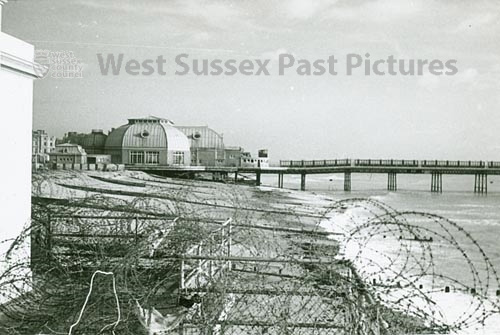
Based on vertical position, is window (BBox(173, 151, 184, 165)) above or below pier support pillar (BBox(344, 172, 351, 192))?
above

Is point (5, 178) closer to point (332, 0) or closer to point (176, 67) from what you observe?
point (332, 0)

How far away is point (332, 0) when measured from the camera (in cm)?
973

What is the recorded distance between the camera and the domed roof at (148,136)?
3359 cm

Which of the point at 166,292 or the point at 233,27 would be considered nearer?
the point at 166,292

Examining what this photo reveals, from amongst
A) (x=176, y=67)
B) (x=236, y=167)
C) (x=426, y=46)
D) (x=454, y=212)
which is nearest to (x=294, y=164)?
(x=236, y=167)

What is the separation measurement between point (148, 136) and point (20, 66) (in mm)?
29145

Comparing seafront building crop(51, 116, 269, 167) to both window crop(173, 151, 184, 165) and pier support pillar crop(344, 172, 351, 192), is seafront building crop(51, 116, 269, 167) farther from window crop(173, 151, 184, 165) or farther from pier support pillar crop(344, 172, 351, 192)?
pier support pillar crop(344, 172, 351, 192)

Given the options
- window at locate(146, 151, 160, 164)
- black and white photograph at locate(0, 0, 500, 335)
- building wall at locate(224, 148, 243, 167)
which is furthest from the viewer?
building wall at locate(224, 148, 243, 167)

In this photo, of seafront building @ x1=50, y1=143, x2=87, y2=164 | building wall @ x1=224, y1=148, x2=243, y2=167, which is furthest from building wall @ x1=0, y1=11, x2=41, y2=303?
building wall @ x1=224, y1=148, x2=243, y2=167

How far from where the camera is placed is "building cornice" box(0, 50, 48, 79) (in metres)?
4.73

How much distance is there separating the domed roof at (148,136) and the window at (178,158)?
277 millimetres

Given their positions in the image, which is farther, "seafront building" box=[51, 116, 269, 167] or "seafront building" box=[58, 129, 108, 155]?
"seafront building" box=[58, 129, 108, 155]

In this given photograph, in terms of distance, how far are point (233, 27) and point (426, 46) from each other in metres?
4.44

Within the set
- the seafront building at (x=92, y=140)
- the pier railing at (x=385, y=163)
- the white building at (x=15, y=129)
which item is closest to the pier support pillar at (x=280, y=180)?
the pier railing at (x=385, y=163)
